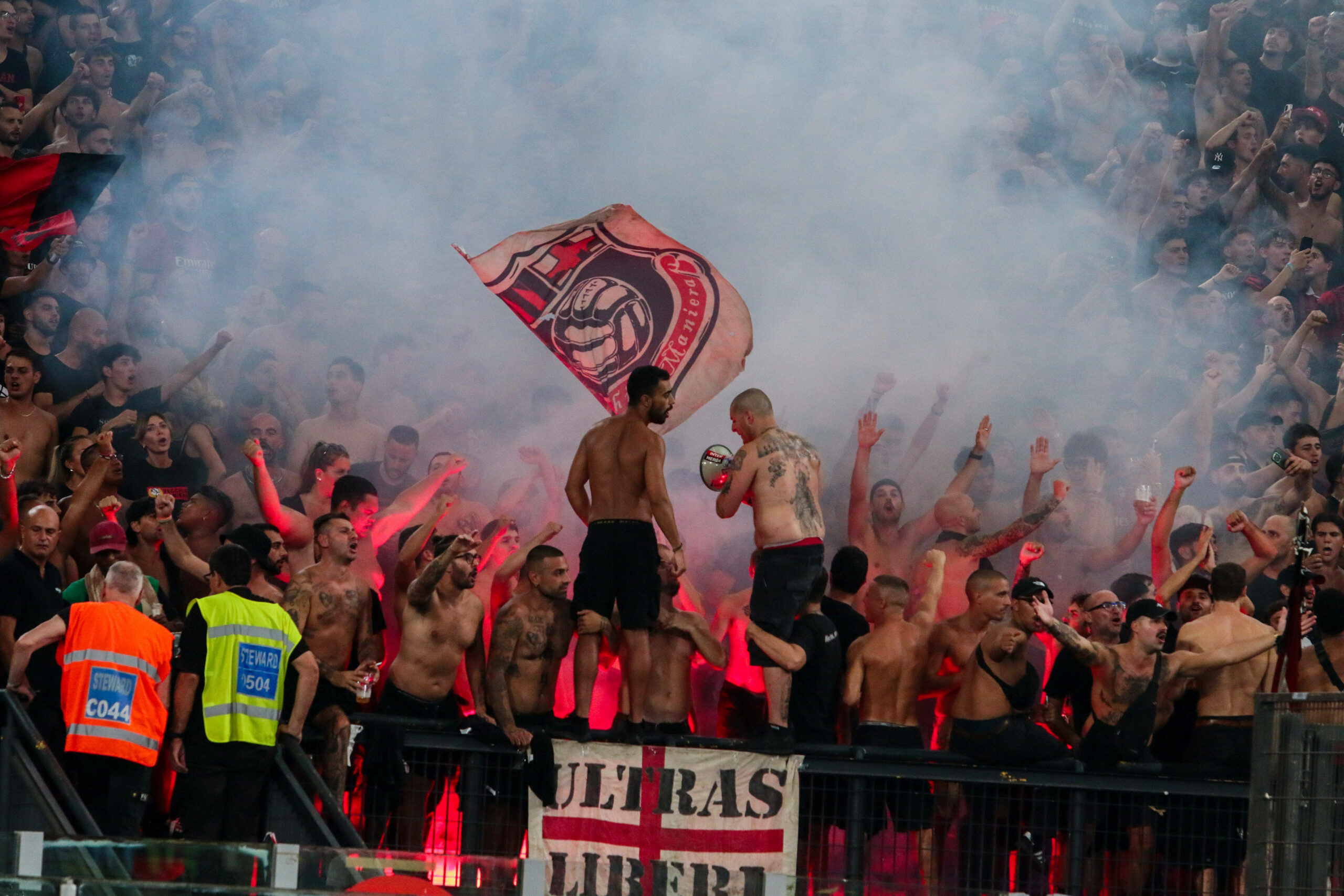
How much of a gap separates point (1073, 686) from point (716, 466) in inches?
71.3

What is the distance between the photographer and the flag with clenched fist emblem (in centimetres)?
863

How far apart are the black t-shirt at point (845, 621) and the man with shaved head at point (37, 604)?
3158 mm

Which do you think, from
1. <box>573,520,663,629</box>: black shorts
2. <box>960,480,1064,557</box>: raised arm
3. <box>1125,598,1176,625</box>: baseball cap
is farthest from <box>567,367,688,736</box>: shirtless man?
<box>960,480,1064,557</box>: raised arm

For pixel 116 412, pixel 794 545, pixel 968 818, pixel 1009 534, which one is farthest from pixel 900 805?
pixel 116 412

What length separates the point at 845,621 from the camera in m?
7.73

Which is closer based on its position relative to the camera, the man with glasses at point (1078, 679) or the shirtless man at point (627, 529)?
the shirtless man at point (627, 529)

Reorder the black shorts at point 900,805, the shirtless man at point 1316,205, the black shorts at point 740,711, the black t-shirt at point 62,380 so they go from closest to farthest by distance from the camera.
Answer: the black shorts at point 900,805
the black shorts at point 740,711
the black t-shirt at point 62,380
the shirtless man at point 1316,205

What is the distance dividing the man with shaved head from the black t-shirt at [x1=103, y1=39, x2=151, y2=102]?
A: 4265 millimetres

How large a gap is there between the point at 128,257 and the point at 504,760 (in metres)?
4.48

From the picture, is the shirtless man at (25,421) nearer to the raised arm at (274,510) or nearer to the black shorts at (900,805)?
the raised arm at (274,510)

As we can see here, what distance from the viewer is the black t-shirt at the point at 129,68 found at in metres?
10.2

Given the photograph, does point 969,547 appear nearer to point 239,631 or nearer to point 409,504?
point 409,504

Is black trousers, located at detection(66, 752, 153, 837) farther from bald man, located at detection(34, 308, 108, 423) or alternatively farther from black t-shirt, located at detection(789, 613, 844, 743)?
bald man, located at detection(34, 308, 108, 423)

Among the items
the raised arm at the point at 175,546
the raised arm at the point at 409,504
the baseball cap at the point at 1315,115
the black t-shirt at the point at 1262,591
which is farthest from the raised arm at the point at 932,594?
the baseball cap at the point at 1315,115
